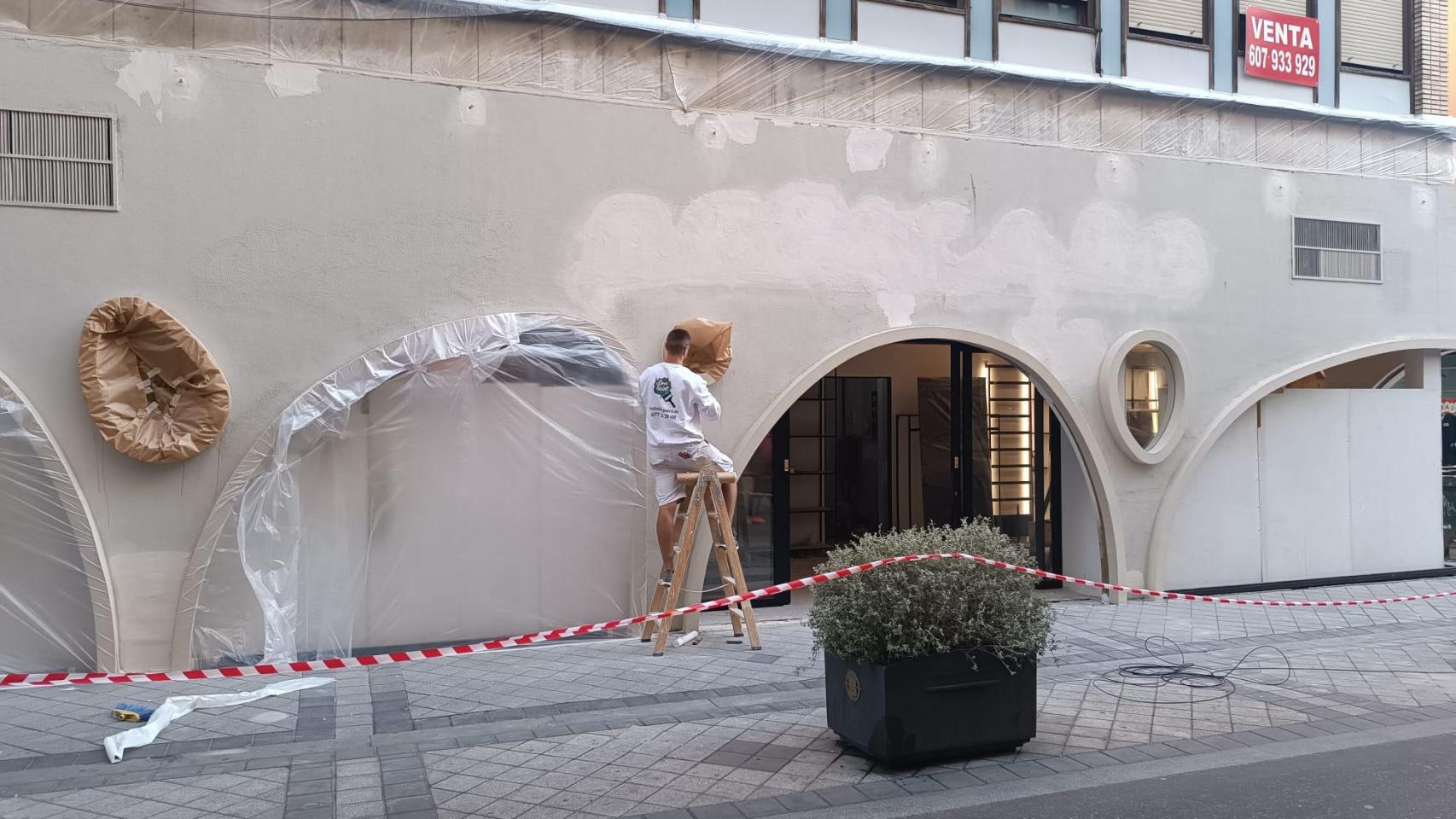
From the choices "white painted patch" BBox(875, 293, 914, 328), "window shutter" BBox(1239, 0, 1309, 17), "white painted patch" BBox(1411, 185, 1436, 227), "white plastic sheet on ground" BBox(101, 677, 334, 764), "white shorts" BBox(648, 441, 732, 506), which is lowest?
"white plastic sheet on ground" BBox(101, 677, 334, 764)

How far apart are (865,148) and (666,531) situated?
11.4 feet

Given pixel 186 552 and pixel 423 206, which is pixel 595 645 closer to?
pixel 186 552

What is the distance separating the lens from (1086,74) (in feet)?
33.6

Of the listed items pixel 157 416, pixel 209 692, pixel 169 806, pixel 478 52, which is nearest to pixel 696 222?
pixel 478 52

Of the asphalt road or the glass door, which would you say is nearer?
the asphalt road

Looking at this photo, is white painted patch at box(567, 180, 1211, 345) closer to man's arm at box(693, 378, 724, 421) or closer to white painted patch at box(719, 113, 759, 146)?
white painted patch at box(719, 113, 759, 146)

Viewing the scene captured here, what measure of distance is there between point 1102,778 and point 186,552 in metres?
5.43

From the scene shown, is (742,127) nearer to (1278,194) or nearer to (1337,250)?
(1278,194)

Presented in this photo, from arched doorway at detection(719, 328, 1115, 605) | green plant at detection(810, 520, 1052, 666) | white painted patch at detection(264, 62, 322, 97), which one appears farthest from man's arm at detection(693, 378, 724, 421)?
Answer: white painted patch at detection(264, 62, 322, 97)

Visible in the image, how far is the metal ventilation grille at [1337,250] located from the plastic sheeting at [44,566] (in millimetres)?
10081

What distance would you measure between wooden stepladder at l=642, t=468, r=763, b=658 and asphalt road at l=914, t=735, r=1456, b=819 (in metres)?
2.99

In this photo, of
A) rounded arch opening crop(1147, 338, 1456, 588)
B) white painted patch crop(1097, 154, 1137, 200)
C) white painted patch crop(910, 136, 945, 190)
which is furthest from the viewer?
rounded arch opening crop(1147, 338, 1456, 588)

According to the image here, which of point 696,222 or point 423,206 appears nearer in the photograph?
point 423,206

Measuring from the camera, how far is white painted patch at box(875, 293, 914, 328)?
9336mm
